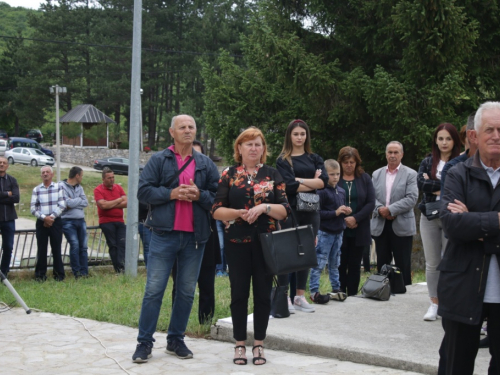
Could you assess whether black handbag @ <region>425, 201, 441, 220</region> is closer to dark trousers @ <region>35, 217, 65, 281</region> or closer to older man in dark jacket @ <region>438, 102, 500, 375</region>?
older man in dark jacket @ <region>438, 102, 500, 375</region>

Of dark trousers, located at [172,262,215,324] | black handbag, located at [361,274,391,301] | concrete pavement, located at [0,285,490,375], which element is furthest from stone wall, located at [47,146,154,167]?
concrete pavement, located at [0,285,490,375]

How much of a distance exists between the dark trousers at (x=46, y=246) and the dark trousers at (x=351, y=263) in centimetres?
570

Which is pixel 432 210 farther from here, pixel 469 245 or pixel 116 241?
pixel 116 241

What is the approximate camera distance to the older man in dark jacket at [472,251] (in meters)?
3.89

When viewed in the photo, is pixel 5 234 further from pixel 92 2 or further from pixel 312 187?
pixel 92 2

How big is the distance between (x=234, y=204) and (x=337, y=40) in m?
12.8

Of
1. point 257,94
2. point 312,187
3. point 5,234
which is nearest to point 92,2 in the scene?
point 257,94

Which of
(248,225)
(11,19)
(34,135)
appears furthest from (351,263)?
(11,19)

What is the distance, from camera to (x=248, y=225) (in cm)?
589

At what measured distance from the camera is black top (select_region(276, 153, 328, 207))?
7.26 meters

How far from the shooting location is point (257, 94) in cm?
1970

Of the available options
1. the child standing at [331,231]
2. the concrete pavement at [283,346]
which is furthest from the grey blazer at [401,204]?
the concrete pavement at [283,346]

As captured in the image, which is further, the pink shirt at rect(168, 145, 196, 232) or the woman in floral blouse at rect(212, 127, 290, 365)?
→ the pink shirt at rect(168, 145, 196, 232)

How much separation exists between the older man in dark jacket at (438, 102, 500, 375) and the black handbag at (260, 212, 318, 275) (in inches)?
74.1
